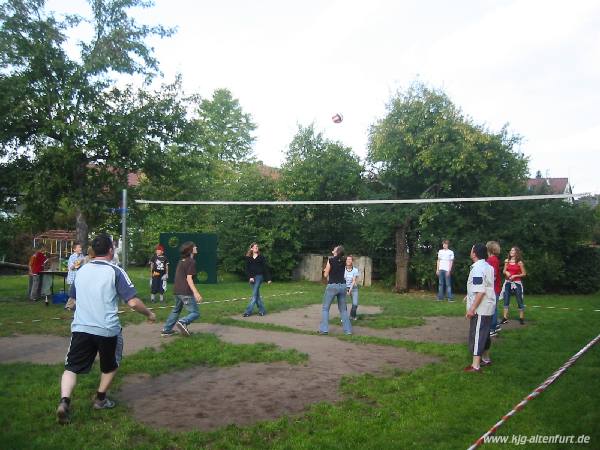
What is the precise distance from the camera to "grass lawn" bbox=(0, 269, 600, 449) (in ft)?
14.1

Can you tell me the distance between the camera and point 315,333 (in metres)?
9.48

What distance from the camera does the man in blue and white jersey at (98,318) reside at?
15.8 ft

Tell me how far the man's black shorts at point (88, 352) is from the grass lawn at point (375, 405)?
1.46 feet

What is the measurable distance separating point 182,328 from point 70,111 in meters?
8.10

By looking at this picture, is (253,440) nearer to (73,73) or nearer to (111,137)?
(111,137)

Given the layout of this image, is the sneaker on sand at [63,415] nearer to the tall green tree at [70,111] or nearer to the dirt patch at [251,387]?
the dirt patch at [251,387]

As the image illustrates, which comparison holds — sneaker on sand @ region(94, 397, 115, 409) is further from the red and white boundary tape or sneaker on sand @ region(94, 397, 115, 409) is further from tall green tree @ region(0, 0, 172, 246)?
tall green tree @ region(0, 0, 172, 246)

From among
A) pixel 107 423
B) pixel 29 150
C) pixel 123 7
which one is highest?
pixel 123 7

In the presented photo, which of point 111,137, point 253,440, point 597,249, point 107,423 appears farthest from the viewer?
point 597,249

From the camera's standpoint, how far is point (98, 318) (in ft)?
15.8

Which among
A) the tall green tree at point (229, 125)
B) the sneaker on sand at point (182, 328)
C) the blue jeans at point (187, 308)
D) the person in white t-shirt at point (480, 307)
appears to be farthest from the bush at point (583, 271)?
the tall green tree at point (229, 125)

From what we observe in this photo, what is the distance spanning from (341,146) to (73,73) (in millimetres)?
11024

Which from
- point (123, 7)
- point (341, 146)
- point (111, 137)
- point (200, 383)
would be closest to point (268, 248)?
point (341, 146)

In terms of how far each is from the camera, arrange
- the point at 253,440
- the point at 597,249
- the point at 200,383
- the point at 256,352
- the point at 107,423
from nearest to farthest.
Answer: the point at 253,440
the point at 107,423
the point at 200,383
the point at 256,352
the point at 597,249
